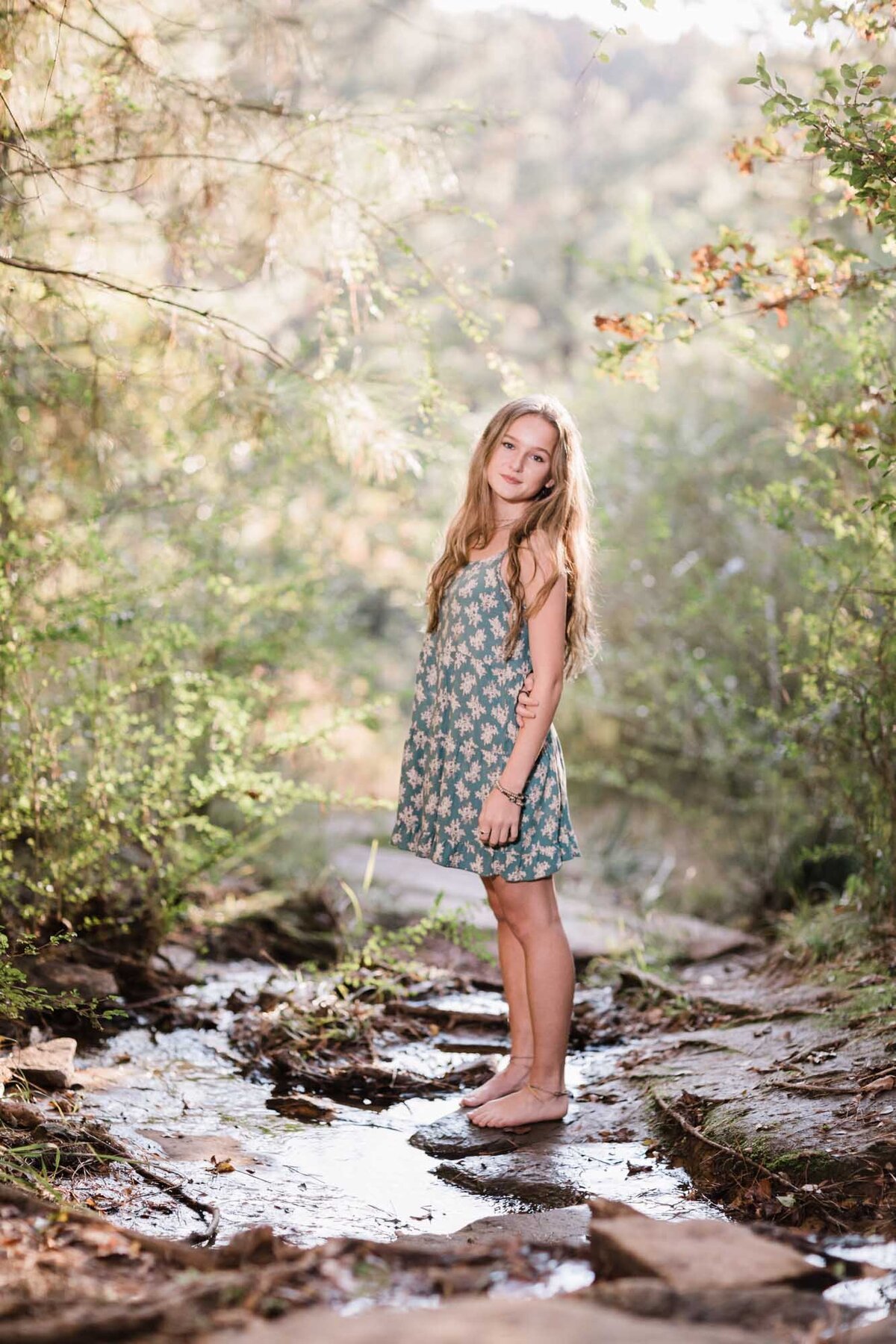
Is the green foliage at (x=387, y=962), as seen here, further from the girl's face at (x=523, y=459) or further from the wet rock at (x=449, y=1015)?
the girl's face at (x=523, y=459)

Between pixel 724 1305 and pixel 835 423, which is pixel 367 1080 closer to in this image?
pixel 724 1305

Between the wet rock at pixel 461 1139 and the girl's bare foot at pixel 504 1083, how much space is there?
103 millimetres

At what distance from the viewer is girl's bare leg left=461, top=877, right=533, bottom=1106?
9.94 feet

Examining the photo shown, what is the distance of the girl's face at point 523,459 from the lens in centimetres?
303

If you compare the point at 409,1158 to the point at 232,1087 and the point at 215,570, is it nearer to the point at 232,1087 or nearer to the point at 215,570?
the point at 232,1087

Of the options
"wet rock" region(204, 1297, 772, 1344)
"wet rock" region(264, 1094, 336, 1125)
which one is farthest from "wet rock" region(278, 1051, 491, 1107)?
"wet rock" region(204, 1297, 772, 1344)

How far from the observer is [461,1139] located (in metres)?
2.75

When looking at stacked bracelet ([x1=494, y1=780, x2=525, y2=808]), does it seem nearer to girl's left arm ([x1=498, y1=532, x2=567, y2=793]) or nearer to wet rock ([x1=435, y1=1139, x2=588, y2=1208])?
girl's left arm ([x1=498, y1=532, x2=567, y2=793])

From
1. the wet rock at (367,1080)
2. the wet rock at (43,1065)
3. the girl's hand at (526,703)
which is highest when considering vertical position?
the girl's hand at (526,703)

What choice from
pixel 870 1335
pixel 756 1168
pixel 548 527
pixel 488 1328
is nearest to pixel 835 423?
pixel 548 527

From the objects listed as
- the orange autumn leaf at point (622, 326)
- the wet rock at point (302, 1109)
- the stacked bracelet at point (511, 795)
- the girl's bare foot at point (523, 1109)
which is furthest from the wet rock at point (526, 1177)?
the orange autumn leaf at point (622, 326)

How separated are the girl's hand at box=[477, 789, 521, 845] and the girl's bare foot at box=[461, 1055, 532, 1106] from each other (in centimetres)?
64

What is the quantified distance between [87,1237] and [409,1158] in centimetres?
99

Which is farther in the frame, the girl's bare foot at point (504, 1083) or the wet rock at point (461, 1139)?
the girl's bare foot at point (504, 1083)
